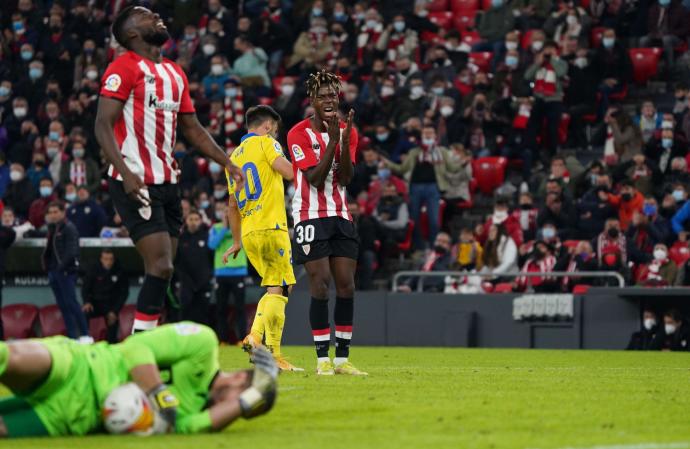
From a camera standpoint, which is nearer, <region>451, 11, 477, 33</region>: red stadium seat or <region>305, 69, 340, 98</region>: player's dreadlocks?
<region>305, 69, 340, 98</region>: player's dreadlocks

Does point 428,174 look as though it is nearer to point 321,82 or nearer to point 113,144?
point 321,82

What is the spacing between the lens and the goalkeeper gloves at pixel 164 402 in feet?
22.3

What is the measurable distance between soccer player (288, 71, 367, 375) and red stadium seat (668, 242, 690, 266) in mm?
9271

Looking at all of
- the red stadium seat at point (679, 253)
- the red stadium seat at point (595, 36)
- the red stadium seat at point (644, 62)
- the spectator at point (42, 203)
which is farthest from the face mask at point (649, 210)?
the spectator at point (42, 203)

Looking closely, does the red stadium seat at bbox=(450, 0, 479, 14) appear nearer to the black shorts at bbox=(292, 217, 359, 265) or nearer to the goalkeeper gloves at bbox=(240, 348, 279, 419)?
the black shorts at bbox=(292, 217, 359, 265)

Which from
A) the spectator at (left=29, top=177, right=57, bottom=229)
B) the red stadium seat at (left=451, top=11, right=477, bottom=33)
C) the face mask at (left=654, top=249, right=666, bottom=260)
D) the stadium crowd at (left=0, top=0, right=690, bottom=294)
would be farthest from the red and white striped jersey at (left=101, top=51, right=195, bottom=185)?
the red stadium seat at (left=451, top=11, right=477, bottom=33)

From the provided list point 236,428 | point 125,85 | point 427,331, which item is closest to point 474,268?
point 427,331

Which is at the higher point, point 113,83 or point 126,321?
point 113,83

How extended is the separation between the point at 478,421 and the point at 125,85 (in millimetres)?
3330

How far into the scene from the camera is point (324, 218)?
11.5m

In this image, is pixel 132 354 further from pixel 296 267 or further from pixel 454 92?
pixel 454 92

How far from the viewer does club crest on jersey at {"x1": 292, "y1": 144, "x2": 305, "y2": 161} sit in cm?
1153

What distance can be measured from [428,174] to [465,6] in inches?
260

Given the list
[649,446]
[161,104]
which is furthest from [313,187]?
[649,446]
